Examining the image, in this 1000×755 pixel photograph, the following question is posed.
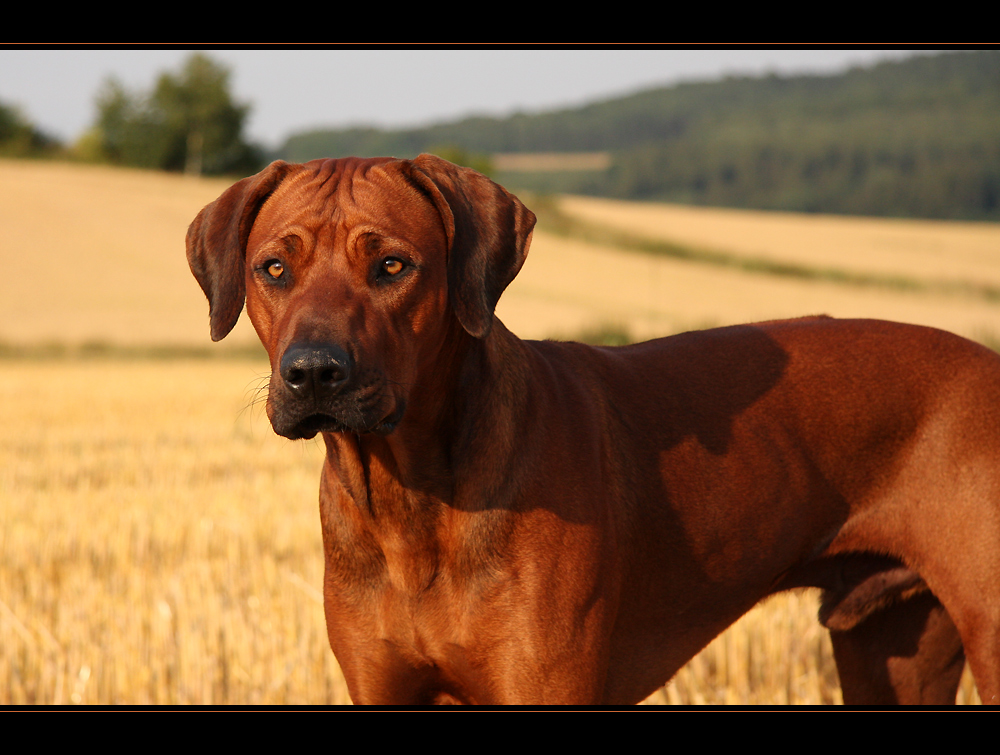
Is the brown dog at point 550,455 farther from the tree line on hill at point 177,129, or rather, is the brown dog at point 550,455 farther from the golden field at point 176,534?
the tree line on hill at point 177,129

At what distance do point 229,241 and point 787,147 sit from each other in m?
133

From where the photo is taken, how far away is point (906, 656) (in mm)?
4258

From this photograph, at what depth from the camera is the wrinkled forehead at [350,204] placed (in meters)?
3.02

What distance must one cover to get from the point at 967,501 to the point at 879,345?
689 mm

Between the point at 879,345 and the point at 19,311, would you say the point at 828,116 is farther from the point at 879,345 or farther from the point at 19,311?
the point at 879,345

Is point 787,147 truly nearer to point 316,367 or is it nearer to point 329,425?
point 329,425

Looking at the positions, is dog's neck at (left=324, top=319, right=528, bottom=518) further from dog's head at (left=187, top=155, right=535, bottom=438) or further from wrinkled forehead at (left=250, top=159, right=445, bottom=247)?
wrinkled forehead at (left=250, top=159, right=445, bottom=247)

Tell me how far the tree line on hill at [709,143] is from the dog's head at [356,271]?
18854 mm

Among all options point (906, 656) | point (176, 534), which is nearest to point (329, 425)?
point (906, 656)

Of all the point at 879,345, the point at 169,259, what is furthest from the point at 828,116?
the point at 879,345

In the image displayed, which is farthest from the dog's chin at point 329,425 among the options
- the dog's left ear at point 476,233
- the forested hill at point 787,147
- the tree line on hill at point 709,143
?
the forested hill at point 787,147

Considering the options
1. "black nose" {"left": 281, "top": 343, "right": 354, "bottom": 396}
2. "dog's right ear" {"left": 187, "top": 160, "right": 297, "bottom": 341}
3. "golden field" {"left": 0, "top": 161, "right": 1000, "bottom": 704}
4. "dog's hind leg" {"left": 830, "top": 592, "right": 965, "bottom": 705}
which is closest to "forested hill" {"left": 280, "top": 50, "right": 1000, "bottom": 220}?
"golden field" {"left": 0, "top": 161, "right": 1000, "bottom": 704}

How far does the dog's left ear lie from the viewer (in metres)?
3.04

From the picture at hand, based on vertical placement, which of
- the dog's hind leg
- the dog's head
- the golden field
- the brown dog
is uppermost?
the dog's head
